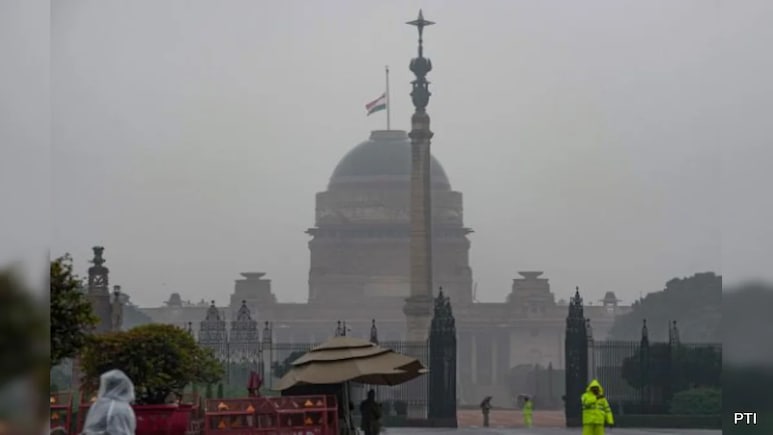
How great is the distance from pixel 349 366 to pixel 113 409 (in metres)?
6.89

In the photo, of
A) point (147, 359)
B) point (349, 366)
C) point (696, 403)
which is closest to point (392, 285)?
point (696, 403)

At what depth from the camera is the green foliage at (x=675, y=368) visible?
29344 mm

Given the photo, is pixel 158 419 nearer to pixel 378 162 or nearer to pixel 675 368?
pixel 675 368

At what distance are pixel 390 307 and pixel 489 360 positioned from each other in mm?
6503

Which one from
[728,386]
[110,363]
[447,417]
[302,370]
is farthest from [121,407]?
[447,417]

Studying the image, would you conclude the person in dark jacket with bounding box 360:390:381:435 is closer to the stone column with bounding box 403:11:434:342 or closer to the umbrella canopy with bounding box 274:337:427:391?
the umbrella canopy with bounding box 274:337:427:391

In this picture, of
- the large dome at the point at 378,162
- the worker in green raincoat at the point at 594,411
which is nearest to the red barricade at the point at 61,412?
the worker in green raincoat at the point at 594,411

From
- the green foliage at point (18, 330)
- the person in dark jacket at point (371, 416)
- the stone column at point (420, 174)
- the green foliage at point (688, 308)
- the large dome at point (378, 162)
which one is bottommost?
the person in dark jacket at point (371, 416)

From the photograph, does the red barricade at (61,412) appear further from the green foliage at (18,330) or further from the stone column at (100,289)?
the stone column at (100,289)

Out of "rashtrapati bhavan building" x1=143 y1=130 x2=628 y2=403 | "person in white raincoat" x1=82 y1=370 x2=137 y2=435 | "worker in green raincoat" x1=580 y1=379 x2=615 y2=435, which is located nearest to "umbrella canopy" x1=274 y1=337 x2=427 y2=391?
"worker in green raincoat" x1=580 y1=379 x2=615 y2=435

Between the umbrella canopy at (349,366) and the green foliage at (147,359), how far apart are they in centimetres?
429

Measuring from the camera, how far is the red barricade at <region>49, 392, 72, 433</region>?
441 inches

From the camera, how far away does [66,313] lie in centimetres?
1305

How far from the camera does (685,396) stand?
28.2m
